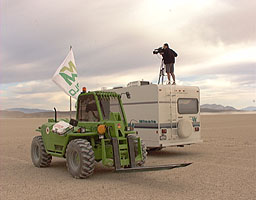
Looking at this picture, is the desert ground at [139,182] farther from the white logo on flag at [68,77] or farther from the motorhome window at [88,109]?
the white logo on flag at [68,77]

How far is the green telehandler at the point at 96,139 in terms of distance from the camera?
28.7ft

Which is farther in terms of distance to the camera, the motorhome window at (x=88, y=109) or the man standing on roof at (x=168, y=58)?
the man standing on roof at (x=168, y=58)

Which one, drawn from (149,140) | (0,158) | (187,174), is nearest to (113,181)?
(187,174)

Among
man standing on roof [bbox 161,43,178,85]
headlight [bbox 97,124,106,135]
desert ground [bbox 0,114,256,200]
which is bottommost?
desert ground [bbox 0,114,256,200]

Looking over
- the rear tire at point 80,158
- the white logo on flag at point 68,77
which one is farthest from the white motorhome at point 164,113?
the rear tire at point 80,158

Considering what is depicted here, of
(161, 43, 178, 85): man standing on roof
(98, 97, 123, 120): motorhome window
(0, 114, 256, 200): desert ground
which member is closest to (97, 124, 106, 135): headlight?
(98, 97, 123, 120): motorhome window

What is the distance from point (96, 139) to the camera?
9555 millimetres

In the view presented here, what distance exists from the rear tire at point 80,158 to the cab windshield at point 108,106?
1.06 metres

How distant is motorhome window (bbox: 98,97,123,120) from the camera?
9617mm

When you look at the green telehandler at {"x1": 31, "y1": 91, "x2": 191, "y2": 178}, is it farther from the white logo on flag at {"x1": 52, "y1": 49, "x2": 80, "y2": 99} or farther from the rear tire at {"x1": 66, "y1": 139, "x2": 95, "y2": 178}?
the white logo on flag at {"x1": 52, "y1": 49, "x2": 80, "y2": 99}

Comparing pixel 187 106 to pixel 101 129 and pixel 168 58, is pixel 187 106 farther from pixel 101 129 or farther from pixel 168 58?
pixel 101 129

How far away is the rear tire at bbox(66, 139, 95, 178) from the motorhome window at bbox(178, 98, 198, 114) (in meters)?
5.72

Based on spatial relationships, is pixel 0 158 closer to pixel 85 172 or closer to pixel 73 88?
pixel 73 88

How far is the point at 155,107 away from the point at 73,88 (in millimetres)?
3255
